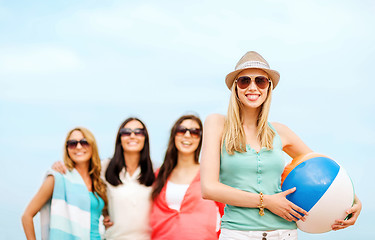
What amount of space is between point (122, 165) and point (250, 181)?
3.55m

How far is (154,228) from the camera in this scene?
256 inches

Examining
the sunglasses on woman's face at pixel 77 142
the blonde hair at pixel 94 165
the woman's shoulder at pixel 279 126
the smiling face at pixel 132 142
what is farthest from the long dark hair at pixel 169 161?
the woman's shoulder at pixel 279 126

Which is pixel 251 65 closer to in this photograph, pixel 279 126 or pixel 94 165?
pixel 279 126

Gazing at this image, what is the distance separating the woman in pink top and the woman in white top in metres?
0.17

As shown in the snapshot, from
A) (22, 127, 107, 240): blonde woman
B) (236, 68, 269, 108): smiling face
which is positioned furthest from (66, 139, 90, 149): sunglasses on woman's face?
(236, 68, 269, 108): smiling face

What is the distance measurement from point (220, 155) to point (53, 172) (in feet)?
11.5

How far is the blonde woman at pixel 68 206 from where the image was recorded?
646 centimetres

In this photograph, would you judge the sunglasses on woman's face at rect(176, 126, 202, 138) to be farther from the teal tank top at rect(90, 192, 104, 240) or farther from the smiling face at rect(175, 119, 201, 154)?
the teal tank top at rect(90, 192, 104, 240)

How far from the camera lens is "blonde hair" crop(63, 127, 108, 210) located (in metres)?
6.65

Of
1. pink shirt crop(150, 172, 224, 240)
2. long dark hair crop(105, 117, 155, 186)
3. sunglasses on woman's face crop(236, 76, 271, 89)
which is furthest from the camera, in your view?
long dark hair crop(105, 117, 155, 186)

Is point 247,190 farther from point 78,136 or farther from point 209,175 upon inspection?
point 78,136

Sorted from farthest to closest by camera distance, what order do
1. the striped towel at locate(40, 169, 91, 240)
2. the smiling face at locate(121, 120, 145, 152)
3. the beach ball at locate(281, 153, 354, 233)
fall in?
the smiling face at locate(121, 120, 145, 152) → the striped towel at locate(40, 169, 91, 240) → the beach ball at locate(281, 153, 354, 233)

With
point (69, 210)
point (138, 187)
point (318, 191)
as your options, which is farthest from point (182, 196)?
point (318, 191)

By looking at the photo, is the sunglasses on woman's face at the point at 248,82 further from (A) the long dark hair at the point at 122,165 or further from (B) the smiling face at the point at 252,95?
(A) the long dark hair at the point at 122,165
